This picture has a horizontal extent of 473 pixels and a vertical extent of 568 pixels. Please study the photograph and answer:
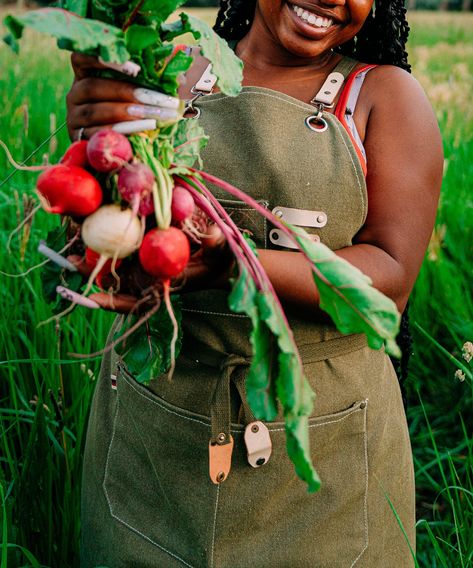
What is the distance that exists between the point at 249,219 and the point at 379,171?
26 centimetres

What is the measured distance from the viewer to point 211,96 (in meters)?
1.36

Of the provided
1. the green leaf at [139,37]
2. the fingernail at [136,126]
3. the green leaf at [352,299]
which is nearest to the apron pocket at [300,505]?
the green leaf at [352,299]

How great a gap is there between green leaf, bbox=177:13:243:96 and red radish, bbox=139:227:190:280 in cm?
24

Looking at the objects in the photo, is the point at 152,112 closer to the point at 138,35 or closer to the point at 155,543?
the point at 138,35

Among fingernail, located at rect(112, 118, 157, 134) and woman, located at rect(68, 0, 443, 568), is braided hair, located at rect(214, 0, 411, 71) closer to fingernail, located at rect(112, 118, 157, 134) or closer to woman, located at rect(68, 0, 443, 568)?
woman, located at rect(68, 0, 443, 568)

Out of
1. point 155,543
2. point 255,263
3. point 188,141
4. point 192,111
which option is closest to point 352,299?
point 255,263

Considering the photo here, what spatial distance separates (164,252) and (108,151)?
153 millimetres

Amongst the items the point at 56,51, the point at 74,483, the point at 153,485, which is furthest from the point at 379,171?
the point at 56,51

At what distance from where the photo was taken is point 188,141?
1095mm

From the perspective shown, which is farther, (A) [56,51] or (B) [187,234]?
(A) [56,51]

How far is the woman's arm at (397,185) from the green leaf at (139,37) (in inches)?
19.6

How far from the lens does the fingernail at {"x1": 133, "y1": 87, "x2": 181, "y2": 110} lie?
3.26 ft

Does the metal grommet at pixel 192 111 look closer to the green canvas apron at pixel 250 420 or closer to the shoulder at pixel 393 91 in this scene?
the green canvas apron at pixel 250 420

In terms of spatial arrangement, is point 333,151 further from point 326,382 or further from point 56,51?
point 56,51
